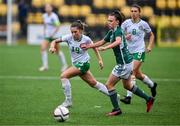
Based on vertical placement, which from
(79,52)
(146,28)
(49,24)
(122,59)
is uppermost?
(79,52)

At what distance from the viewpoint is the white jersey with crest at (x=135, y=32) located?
15.7 m

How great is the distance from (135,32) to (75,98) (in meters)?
2.21

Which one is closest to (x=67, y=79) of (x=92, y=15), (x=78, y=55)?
(x=78, y=55)

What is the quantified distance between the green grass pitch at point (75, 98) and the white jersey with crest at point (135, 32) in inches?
51.6

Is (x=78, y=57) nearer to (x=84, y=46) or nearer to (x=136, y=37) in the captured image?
(x=84, y=46)

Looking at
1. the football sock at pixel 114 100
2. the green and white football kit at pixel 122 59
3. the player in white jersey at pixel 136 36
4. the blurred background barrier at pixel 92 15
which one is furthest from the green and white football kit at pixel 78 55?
the blurred background barrier at pixel 92 15

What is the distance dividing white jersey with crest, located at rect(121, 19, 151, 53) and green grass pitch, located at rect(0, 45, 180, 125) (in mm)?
1309

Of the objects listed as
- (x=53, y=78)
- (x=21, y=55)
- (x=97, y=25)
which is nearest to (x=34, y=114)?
(x=53, y=78)

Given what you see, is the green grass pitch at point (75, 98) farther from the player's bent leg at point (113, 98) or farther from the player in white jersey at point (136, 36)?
the player in white jersey at point (136, 36)

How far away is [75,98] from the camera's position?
632 inches

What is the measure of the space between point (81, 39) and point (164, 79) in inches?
310

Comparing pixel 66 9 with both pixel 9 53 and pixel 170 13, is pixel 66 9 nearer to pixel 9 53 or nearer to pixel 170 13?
pixel 170 13

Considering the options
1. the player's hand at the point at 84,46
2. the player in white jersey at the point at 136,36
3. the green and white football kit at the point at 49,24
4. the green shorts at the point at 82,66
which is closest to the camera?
the player's hand at the point at 84,46

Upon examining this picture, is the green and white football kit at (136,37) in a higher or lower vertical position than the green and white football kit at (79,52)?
lower
